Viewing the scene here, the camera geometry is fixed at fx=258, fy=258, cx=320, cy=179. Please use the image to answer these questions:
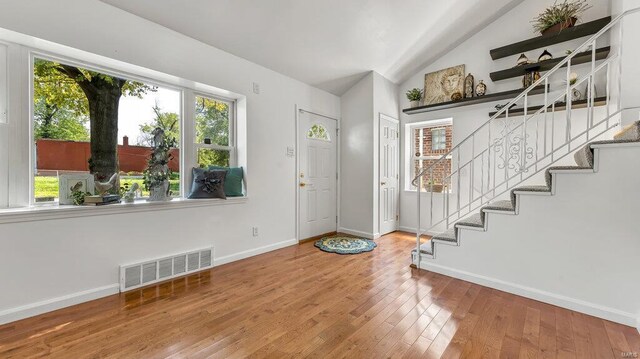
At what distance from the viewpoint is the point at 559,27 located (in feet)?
10.9

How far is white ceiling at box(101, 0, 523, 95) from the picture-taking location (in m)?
2.74

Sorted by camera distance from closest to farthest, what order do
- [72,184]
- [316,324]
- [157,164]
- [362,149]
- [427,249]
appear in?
[316,324] → [72,184] → [157,164] → [427,249] → [362,149]

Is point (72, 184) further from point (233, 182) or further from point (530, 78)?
point (530, 78)

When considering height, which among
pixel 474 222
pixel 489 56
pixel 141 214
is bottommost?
pixel 474 222

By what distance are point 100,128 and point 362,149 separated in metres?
3.51

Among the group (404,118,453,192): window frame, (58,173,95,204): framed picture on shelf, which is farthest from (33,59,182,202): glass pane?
(404,118,453,192): window frame

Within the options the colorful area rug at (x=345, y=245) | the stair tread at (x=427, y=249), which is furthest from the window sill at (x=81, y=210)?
the stair tread at (x=427, y=249)

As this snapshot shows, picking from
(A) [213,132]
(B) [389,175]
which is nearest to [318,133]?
(B) [389,175]

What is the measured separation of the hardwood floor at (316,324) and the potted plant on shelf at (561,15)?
136 inches

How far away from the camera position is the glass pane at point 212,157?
3.31 metres

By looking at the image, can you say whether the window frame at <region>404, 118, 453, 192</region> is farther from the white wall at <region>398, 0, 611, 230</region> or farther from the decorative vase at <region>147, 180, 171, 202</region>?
the decorative vase at <region>147, 180, 171, 202</region>

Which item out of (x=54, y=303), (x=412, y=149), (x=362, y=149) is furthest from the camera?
(x=412, y=149)

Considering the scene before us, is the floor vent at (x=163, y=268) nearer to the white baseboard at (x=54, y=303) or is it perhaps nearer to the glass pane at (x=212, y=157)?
the white baseboard at (x=54, y=303)

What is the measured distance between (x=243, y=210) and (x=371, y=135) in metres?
2.40
